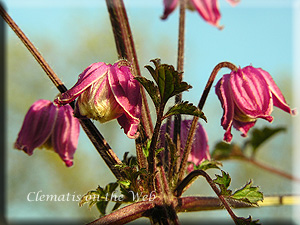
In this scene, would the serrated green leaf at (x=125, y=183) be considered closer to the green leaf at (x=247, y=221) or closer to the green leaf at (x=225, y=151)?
the green leaf at (x=247, y=221)

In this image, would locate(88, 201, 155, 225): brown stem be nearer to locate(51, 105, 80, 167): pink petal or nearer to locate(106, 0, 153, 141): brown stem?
locate(106, 0, 153, 141): brown stem

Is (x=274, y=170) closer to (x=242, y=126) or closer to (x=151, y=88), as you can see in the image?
(x=242, y=126)

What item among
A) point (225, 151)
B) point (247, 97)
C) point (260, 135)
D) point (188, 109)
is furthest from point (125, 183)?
point (260, 135)

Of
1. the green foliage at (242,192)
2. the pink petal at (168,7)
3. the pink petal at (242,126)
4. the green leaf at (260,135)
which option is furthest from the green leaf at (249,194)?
the green leaf at (260,135)

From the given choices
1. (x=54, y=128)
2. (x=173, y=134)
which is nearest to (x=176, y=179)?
(x=173, y=134)

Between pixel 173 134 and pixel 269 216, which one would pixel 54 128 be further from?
pixel 269 216

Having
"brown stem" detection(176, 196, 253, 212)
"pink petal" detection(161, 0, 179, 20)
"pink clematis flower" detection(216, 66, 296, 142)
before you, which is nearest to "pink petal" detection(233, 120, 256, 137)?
"pink clematis flower" detection(216, 66, 296, 142)
